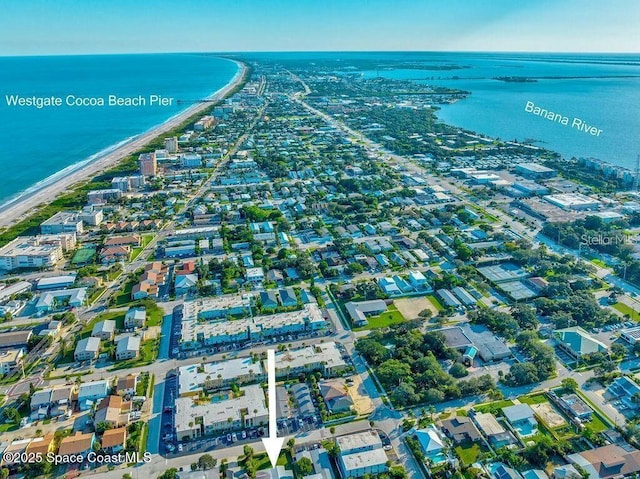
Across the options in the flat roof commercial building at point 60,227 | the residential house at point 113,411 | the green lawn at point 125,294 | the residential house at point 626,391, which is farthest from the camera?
the flat roof commercial building at point 60,227

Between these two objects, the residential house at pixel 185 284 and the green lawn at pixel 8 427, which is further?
the residential house at pixel 185 284

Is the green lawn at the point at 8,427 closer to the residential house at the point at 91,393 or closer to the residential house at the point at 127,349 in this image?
the residential house at the point at 91,393

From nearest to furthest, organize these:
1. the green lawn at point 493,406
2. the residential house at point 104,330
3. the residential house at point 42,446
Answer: the residential house at point 42,446
the green lawn at point 493,406
the residential house at point 104,330

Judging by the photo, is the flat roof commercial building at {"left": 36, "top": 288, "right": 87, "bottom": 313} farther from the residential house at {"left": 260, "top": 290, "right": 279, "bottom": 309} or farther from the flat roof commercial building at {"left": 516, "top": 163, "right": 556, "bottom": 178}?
the flat roof commercial building at {"left": 516, "top": 163, "right": 556, "bottom": 178}

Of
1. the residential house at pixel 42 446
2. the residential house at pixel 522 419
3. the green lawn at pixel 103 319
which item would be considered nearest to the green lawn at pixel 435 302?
the residential house at pixel 522 419

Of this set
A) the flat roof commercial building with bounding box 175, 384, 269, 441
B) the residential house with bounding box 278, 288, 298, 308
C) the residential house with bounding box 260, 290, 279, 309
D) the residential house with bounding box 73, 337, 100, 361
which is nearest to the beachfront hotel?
the residential house with bounding box 260, 290, 279, 309

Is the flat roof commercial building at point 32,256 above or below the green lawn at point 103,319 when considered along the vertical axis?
above

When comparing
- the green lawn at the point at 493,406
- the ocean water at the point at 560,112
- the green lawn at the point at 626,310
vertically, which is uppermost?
the ocean water at the point at 560,112
